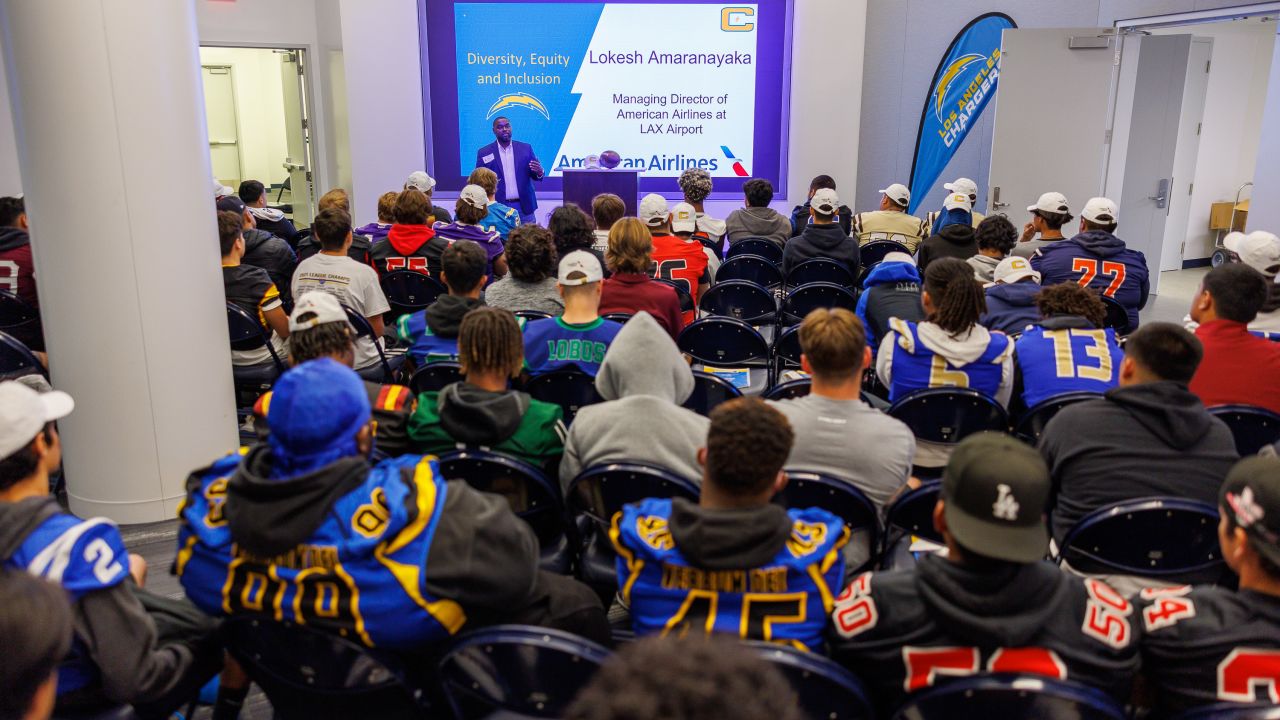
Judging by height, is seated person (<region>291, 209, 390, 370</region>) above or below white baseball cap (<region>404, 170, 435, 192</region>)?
below

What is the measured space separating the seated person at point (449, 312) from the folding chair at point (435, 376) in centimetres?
14

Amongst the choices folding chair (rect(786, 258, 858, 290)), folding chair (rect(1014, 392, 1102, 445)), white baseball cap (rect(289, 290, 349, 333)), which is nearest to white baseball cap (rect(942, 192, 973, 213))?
folding chair (rect(786, 258, 858, 290))

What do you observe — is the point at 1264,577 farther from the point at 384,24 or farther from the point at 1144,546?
the point at 384,24

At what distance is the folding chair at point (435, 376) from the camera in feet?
12.5

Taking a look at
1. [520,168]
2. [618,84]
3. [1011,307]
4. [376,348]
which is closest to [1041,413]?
[1011,307]

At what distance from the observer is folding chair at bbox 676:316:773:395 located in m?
4.57

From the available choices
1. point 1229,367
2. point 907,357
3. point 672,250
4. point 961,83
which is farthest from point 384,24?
point 1229,367

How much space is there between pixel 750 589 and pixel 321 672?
0.88 m

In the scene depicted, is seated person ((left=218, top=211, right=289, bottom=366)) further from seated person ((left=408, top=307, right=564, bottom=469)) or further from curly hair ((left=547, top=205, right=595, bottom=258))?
seated person ((left=408, top=307, right=564, bottom=469))

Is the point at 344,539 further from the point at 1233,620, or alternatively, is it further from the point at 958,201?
the point at 958,201

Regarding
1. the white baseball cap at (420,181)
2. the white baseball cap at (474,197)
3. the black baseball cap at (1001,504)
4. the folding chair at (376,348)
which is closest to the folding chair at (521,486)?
the black baseball cap at (1001,504)

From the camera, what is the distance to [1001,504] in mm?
1721

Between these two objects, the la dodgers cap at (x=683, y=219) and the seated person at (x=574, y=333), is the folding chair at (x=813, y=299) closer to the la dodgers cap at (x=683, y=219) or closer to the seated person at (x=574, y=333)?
the la dodgers cap at (x=683, y=219)

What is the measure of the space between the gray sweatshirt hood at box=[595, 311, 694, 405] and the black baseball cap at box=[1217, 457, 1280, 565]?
161cm
